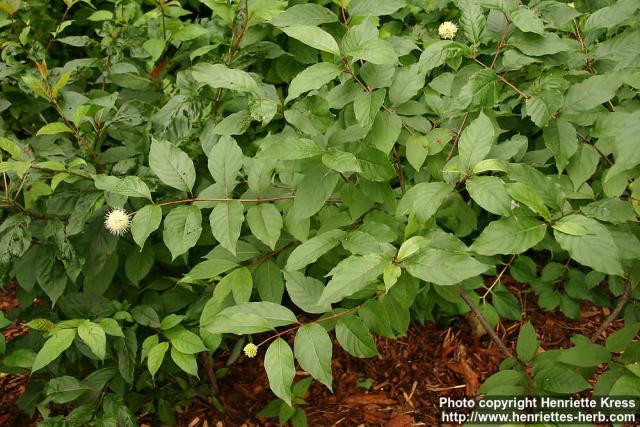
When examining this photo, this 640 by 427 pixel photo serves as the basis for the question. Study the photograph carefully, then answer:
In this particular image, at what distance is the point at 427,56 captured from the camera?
1375 millimetres

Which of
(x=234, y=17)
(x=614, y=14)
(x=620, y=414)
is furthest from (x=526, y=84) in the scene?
(x=234, y=17)

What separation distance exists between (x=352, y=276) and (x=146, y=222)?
0.61 m

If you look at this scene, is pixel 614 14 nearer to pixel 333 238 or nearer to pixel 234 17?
pixel 333 238

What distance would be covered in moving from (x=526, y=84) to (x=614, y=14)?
0.98 ft

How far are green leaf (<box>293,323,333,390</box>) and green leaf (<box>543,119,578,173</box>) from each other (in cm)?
77

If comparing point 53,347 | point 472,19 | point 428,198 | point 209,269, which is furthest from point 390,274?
point 53,347

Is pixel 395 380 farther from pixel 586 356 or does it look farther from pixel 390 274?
pixel 390 274

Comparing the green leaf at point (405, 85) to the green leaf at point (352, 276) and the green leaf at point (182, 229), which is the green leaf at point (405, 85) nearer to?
the green leaf at point (352, 276)

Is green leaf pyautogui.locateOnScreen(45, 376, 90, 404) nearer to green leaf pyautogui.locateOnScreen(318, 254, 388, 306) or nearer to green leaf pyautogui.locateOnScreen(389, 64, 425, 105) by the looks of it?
green leaf pyautogui.locateOnScreen(318, 254, 388, 306)

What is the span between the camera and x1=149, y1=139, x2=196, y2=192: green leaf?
1.50m

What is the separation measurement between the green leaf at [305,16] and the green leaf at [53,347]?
110cm

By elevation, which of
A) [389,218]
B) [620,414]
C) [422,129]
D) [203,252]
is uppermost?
[422,129]

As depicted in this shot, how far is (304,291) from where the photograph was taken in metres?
1.45

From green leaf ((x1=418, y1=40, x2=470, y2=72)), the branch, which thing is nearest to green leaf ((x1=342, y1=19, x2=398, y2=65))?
green leaf ((x1=418, y1=40, x2=470, y2=72))
